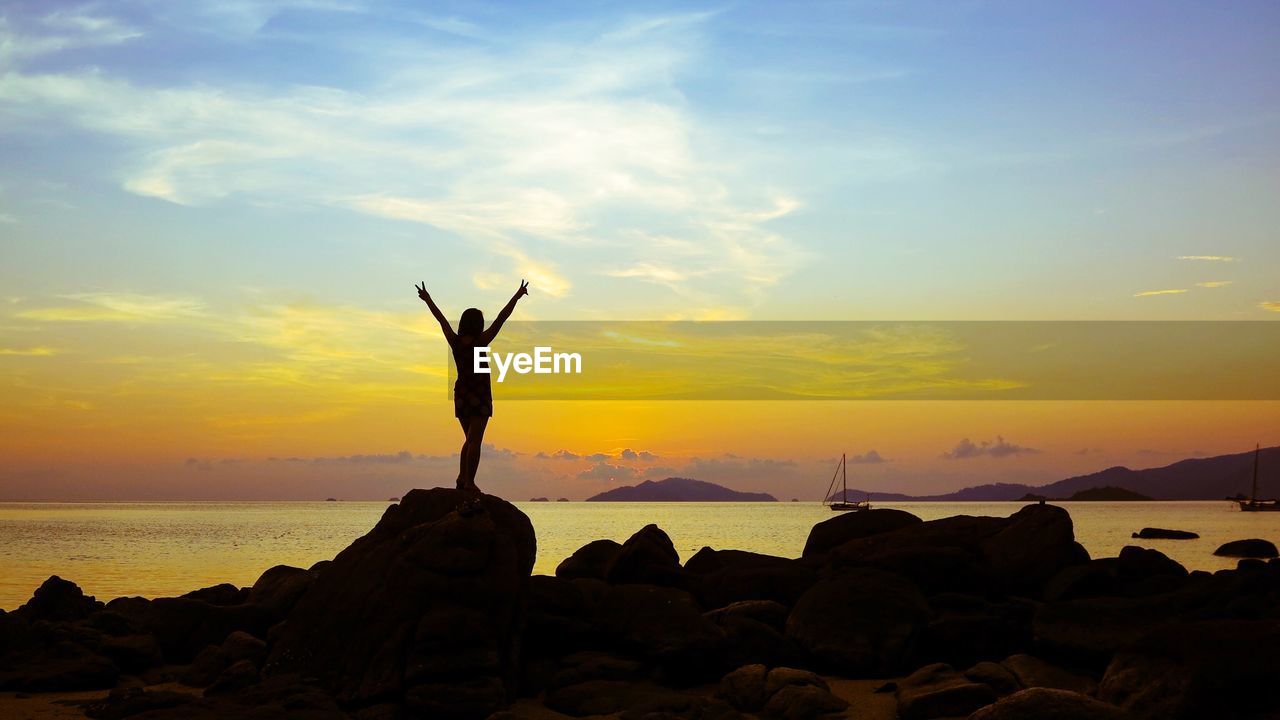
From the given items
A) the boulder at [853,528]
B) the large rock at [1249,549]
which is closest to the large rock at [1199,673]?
the boulder at [853,528]

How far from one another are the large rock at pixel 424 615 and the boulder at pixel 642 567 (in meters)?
5.42

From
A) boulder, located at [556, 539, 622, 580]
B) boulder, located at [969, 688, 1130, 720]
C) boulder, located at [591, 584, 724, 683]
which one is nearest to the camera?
boulder, located at [969, 688, 1130, 720]

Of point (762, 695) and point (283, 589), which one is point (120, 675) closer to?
point (283, 589)

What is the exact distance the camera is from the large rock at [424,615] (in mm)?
13484

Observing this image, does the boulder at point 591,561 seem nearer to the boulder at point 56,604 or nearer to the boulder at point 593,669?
the boulder at point 593,669

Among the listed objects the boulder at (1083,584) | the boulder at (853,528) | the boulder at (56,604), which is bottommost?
the boulder at (56,604)

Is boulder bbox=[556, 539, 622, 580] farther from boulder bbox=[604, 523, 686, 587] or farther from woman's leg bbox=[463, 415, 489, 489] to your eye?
woman's leg bbox=[463, 415, 489, 489]

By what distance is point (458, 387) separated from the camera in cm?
1578

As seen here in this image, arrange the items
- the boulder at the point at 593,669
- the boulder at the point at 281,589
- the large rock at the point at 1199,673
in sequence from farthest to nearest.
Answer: the boulder at the point at 281,589 → the boulder at the point at 593,669 → the large rock at the point at 1199,673

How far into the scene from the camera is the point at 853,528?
977 inches

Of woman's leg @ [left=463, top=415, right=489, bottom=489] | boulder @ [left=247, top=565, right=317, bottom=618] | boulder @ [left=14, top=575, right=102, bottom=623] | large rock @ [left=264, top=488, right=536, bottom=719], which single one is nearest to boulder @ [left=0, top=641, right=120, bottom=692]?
large rock @ [left=264, top=488, right=536, bottom=719]

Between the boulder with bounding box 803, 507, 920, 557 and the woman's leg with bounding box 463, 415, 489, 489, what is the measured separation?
426 inches

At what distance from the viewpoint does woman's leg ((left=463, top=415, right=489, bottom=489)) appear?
15.8 metres

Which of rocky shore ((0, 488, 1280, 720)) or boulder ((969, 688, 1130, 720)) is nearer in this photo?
boulder ((969, 688, 1130, 720))
